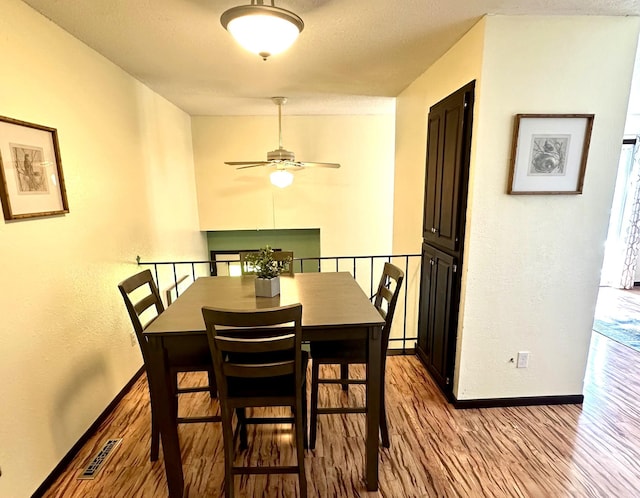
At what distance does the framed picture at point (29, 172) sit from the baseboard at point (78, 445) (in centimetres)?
140

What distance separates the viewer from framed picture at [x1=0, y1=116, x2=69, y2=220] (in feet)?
5.43

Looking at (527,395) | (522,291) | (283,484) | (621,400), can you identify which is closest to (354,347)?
(283,484)

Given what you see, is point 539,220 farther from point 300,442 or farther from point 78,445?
point 78,445

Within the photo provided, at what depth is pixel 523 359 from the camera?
8.00 feet

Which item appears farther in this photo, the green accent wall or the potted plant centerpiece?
the green accent wall

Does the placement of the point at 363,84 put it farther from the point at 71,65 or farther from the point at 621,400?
the point at 621,400

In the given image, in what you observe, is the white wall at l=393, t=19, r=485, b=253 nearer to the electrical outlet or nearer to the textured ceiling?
the textured ceiling

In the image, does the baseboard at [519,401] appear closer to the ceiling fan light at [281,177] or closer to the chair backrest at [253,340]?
the chair backrest at [253,340]

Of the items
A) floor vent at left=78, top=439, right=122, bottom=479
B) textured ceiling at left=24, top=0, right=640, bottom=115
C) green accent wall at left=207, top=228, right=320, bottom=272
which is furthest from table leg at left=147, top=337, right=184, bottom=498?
green accent wall at left=207, top=228, right=320, bottom=272

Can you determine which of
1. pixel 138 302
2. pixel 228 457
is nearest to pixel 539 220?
pixel 228 457

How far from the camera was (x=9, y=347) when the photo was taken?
64.4 inches

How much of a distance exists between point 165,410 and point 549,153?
105 inches

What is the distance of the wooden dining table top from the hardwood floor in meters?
0.94

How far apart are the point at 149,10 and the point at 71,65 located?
0.74m
